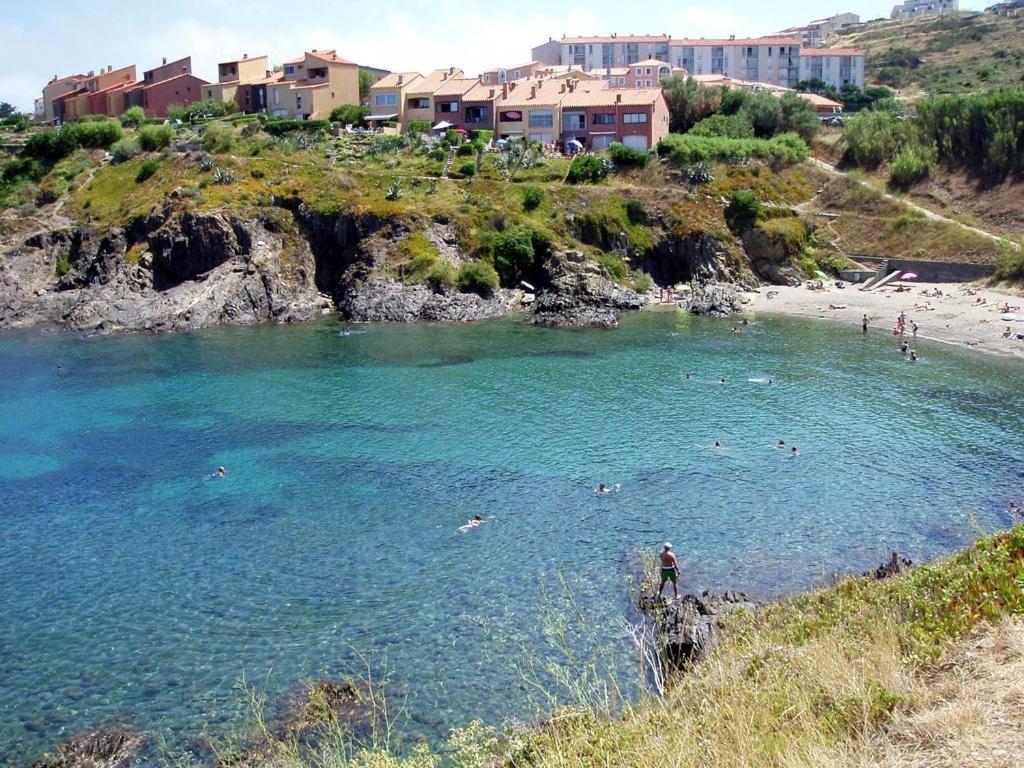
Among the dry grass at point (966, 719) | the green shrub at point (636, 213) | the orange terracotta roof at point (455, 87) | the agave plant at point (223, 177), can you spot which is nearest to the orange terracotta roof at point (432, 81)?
the orange terracotta roof at point (455, 87)

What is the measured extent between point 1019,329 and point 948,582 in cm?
5494

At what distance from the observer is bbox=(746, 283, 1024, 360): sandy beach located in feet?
210

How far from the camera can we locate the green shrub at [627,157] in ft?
307

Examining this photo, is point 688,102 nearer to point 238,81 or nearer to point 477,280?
point 477,280

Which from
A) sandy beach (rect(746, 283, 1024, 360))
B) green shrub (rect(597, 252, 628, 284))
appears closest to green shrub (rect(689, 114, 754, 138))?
sandy beach (rect(746, 283, 1024, 360))

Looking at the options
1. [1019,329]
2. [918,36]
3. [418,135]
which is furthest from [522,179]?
[918,36]

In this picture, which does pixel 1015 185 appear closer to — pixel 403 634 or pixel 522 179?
pixel 522 179

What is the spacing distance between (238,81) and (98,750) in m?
113

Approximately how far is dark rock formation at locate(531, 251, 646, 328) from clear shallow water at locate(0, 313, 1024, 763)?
924 cm

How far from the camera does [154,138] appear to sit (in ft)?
316

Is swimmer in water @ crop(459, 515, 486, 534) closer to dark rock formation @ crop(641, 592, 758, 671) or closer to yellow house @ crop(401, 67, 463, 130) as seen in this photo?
dark rock formation @ crop(641, 592, 758, 671)

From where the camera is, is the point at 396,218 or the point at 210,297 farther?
the point at 396,218

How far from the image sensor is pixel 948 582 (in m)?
17.4

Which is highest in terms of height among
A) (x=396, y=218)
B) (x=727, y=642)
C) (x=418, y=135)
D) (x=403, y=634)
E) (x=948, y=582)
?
(x=418, y=135)
